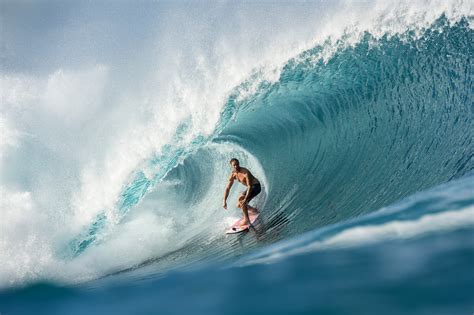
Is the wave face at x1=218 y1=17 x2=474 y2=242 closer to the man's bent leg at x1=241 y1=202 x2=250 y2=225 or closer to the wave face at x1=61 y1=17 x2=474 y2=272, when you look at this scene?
the wave face at x1=61 y1=17 x2=474 y2=272

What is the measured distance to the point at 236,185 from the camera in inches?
388

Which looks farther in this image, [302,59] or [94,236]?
[302,59]

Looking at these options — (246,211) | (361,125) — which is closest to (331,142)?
(361,125)

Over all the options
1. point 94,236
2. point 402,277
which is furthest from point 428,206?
point 94,236

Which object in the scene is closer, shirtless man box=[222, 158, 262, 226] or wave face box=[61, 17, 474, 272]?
wave face box=[61, 17, 474, 272]

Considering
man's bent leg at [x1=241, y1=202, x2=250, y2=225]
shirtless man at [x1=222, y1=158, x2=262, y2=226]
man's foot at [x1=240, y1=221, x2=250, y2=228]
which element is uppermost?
shirtless man at [x1=222, y1=158, x2=262, y2=226]

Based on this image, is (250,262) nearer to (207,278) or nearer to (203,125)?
(207,278)

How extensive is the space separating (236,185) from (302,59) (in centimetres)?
324

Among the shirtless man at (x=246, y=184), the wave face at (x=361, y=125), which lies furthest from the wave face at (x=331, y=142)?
the shirtless man at (x=246, y=184)

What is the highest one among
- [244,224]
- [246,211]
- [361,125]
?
[361,125]

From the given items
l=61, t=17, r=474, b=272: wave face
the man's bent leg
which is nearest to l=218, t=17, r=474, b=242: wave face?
l=61, t=17, r=474, b=272: wave face

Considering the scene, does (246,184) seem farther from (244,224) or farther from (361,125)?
(361,125)

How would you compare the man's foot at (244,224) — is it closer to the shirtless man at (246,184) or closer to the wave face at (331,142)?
the shirtless man at (246,184)

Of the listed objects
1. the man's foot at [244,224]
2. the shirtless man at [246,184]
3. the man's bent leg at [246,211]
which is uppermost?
the shirtless man at [246,184]
